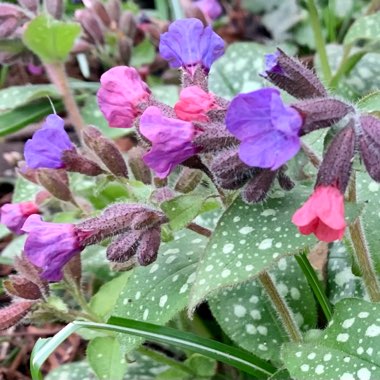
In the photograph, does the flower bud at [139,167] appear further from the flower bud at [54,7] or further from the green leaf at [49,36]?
the flower bud at [54,7]

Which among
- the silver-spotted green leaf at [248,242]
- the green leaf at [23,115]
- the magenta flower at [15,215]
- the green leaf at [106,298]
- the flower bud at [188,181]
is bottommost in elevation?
the green leaf at [23,115]

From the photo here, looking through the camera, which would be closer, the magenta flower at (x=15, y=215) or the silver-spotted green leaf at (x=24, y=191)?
the magenta flower at (x=15, y=215)

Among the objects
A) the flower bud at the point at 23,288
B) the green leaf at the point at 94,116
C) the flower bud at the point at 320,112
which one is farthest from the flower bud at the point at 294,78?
the green leaf at the point at 94,116

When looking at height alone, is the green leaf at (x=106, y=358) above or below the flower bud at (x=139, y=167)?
below

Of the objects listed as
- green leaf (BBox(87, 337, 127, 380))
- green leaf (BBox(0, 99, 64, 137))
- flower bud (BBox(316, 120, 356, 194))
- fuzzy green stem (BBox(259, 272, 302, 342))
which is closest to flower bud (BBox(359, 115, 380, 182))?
flower bud (BBox(316, 120, 356, 194))

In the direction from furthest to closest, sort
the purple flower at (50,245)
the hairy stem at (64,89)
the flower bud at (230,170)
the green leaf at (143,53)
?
1. the green leaf at (143,53)
2. the hairy stem at (64,89)
3. the purple flower at (50,245)
4. the flower bud at (230,170)

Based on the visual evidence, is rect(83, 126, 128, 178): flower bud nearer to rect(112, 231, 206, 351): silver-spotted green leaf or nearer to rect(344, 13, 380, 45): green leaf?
rect(112, 231, 206, 351): silver-spotted green leaf

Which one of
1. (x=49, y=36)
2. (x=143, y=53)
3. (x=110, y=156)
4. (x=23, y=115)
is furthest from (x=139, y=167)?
(x=143, y=53)

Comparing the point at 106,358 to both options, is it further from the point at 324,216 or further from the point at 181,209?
the point at 324,216
